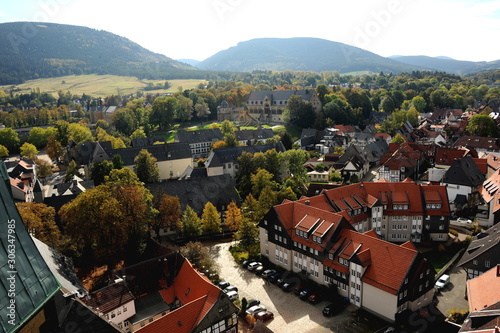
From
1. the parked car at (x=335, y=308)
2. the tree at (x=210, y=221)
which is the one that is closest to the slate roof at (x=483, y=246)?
the parked car at (x=335, y=308)

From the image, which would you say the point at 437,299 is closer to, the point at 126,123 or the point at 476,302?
the point at 476,302

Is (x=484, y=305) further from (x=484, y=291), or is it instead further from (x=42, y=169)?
(x=42, y=169)

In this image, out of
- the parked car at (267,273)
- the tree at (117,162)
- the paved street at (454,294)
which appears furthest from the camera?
the tree at (117,162)

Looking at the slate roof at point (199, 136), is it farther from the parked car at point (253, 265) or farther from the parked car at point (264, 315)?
the parked car at point (264, 315)

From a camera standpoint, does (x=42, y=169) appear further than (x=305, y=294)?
Yes

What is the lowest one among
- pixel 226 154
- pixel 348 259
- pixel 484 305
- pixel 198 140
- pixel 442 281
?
pixel 442 281

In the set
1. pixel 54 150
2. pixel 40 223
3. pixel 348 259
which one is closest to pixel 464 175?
pixel 348 259

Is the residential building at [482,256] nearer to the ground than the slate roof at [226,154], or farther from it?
nearer to the ground
